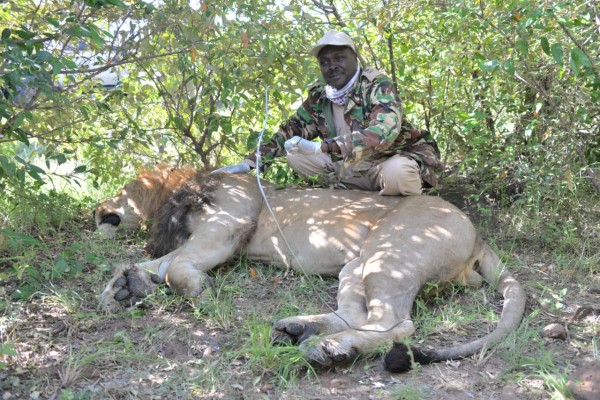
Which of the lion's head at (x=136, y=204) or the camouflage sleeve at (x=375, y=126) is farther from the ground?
Result: the camouflage sleeve at (x=375, y=126)

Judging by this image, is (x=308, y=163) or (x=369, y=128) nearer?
(x=369, y=128)

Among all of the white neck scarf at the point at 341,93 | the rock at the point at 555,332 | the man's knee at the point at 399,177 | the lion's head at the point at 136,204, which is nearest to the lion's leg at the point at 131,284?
the lion's head at the point at 136,204

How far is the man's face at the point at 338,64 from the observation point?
14.6ft

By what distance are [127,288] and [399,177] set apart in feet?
5.86

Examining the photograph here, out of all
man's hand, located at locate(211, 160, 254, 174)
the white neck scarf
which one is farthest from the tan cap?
man's hand, located at locate(211, 160, 254, 174)

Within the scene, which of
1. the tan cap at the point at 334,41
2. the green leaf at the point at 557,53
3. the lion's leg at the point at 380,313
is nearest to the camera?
the lion's leg at the point at 380,313

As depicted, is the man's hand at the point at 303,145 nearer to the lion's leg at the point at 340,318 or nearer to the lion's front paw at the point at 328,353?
the lion's leg at the point at 340,318

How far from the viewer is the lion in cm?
322

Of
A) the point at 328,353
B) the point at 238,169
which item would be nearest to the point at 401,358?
the point at 328,353

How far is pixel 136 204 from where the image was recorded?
15.2ft

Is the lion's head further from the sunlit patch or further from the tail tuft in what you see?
the tail tuft

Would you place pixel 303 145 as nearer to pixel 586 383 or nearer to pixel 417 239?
pixel 417 239

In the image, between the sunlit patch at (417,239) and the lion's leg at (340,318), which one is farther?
the sunlit patch at (417,239)

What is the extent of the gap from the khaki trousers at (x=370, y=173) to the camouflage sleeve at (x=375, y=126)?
0.14m
